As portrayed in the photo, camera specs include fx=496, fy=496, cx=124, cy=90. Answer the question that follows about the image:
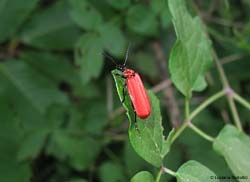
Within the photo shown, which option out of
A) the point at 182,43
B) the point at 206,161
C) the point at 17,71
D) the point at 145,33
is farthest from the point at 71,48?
the point at 182,43

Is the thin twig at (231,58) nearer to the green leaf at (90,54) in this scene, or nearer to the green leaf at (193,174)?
the green leaf at (90,54)

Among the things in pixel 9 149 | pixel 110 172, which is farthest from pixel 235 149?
pixel 9 149

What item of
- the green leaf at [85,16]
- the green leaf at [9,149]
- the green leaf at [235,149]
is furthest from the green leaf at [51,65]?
the green leaf at [235,149]

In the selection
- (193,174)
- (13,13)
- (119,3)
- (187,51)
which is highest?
(13,13)

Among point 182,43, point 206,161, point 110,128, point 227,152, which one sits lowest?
point 206,161

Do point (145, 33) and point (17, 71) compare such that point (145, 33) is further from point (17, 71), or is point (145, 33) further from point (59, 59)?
point (17, 71)

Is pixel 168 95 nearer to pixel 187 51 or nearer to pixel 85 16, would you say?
pixel 85 16
